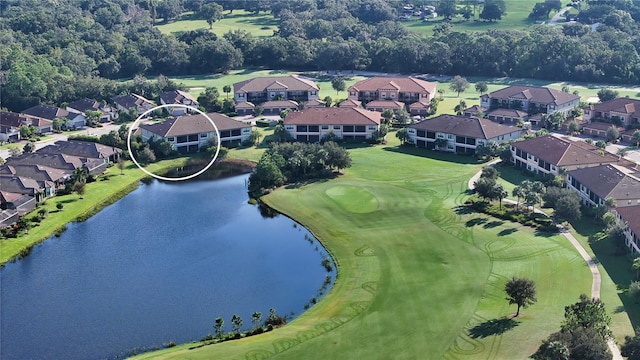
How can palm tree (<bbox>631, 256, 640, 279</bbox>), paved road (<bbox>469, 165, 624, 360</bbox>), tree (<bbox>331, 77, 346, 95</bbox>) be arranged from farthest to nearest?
tree (<bbox>331, 77, 346, 95</bbox>) → palm tree (<bbox>631, 256, 640, 279</bbox>) → paved road (<bbox>469, 165, 624, 360</bbox>)

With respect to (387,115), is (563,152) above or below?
below

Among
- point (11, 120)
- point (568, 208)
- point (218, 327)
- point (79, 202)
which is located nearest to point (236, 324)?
point (218, 327)

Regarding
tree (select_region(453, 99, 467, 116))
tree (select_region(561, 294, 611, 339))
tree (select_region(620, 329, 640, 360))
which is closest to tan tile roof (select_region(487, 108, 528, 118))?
tree (select_region(453, 99, 467, 116))

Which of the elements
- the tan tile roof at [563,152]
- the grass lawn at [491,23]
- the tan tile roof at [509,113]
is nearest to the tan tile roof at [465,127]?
the tan tile roof at [563,152]

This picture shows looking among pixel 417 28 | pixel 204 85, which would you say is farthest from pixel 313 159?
pixel 417 28

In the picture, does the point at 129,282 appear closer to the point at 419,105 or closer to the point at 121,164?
the point at 121,164

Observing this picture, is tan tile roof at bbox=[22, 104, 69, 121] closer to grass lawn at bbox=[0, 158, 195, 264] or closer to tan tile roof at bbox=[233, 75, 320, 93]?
grass lawn at bbox=[0, 158, 195, 264]
